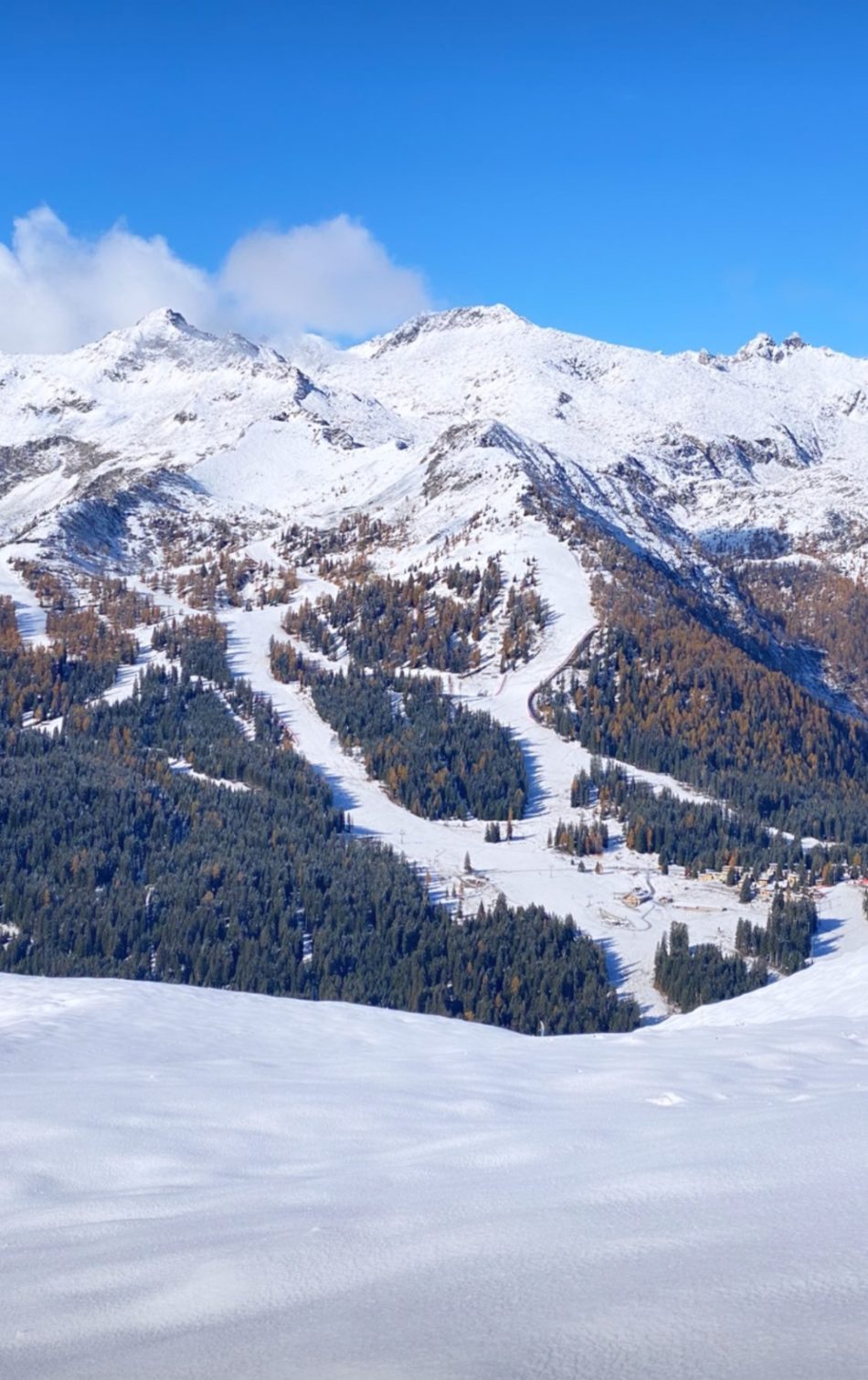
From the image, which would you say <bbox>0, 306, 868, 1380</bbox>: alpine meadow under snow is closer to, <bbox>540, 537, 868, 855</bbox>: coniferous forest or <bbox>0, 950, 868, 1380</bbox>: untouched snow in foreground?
<bbox>0, 950, 868, 1380</bbox>: untouched snow in foreground

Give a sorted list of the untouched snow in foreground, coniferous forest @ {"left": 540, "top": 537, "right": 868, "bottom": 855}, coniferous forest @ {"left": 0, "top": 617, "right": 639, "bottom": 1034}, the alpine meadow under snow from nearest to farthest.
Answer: the untouched snow in foreground
the alpine meadow under snow
coniferous forest @ {"left": 0, "top": 617, "right": 639, "bottom": 1034}
coniferous forest @ {"left": 540, "top": 537, "right": 868, "bottom": 855}

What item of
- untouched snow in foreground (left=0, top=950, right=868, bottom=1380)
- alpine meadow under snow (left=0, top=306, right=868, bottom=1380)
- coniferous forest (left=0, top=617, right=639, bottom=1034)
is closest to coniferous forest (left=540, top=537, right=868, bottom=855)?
alpine meadow under snow (left=0, top=306, right=868, bottom=1380)

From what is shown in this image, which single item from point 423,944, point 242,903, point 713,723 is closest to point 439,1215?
point 423,944

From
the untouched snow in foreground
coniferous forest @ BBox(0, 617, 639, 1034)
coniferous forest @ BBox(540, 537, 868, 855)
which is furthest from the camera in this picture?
coniferous forest @ BBox(540, 537, 868, 855)

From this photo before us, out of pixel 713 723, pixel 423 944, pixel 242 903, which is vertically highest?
pixel 713 723

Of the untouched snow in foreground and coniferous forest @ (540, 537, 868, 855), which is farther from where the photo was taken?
coniferous forest @ (540, 537, 868, 855)

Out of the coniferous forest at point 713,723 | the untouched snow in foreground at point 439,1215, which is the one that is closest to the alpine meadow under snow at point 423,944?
the untouched snow in foreground at point 439,1215

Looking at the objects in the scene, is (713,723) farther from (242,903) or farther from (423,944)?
(242,903)

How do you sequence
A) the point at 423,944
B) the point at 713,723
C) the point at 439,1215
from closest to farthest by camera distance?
the point at 439,1215 → the point at 423,944 → the point at 713,723
